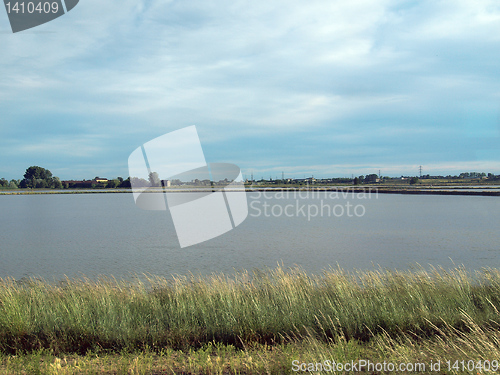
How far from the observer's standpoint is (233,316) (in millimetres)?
7844

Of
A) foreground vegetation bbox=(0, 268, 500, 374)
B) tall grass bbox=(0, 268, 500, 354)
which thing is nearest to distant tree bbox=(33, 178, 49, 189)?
foreground vegetation bbox=(0, 268, 500, 374)

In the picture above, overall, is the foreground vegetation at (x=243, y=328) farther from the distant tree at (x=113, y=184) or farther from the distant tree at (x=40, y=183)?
the distant tree at (x=40, y=183)

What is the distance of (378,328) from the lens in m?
7.76

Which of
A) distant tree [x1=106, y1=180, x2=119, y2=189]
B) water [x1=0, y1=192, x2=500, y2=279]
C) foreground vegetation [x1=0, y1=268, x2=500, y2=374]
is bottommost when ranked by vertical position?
water [x1=0, y1=192, x2=500, y2=279]

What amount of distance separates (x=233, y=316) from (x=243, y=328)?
0.39 m

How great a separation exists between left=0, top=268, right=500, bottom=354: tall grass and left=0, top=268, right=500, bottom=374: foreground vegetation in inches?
1.1

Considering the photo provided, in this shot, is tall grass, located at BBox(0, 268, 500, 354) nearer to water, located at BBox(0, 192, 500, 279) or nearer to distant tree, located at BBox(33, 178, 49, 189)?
water, located at BBox(0, 192, 500, 279)

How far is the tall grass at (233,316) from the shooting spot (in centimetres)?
718

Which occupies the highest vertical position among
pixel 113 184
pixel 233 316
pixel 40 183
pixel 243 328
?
pixel 40 183

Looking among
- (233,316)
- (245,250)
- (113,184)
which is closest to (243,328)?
(233,316)

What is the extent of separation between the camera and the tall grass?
718 centimetres

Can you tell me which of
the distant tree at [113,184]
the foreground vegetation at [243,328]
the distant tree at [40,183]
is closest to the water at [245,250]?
the foreground vegetation at [243,328]

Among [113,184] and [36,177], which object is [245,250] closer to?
[113,184]

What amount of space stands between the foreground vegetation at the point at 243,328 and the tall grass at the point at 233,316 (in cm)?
3
